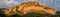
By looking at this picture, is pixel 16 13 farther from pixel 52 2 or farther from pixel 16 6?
pixel 52 2

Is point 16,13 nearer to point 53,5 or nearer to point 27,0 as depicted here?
point 27,0

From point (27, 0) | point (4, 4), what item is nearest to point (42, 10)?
point (27, 0)

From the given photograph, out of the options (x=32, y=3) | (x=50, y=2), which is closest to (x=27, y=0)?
(x=32, y=3)

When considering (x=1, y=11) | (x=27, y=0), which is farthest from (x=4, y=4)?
(x=27, y=0)

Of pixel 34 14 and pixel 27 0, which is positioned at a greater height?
pixel 27 0

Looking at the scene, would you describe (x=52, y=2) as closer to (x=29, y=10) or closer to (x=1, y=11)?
(x=29, y=10)
